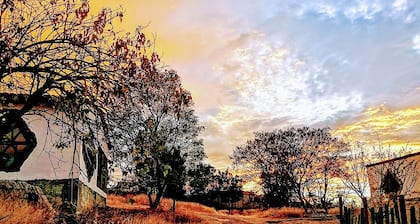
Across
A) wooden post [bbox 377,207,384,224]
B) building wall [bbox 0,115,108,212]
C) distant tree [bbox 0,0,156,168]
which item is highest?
distant tree [bbox 0,0,156,168]

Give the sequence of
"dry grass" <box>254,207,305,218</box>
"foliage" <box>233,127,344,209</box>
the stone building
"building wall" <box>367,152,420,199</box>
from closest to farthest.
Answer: the stone building → "building wall" <box>367,152,420,199</box> → "dry grass" <box>254,207,305,218</box> → "foliage" <box>233,127,344,209</box>

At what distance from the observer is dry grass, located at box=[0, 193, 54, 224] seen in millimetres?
7930

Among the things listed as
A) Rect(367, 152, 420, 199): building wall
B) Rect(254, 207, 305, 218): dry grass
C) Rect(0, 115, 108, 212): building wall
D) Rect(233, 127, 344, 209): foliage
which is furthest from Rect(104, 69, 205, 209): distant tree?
Rect(233, 127, 344, 209): foliage

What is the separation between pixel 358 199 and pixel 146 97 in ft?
52.3

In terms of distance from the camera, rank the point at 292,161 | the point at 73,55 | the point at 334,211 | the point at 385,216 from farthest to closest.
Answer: the point at 292,161 < the point at 334,211 < the point at 385,216 < the point at 73,55

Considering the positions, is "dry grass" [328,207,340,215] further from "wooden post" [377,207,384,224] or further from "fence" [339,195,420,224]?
"wooden post" [377,207,384,224]

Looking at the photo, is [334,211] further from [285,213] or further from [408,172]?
[408,172]

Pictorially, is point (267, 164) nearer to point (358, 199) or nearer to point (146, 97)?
point (358, 199)

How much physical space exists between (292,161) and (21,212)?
21.4m

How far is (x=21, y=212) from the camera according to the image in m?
8.38

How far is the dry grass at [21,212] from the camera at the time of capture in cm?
793

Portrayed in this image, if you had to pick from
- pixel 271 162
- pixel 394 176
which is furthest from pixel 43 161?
pixel 271 162

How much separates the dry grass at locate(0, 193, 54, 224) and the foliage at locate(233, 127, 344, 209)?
1854 cm

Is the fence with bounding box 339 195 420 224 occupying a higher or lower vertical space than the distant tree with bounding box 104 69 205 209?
lower
